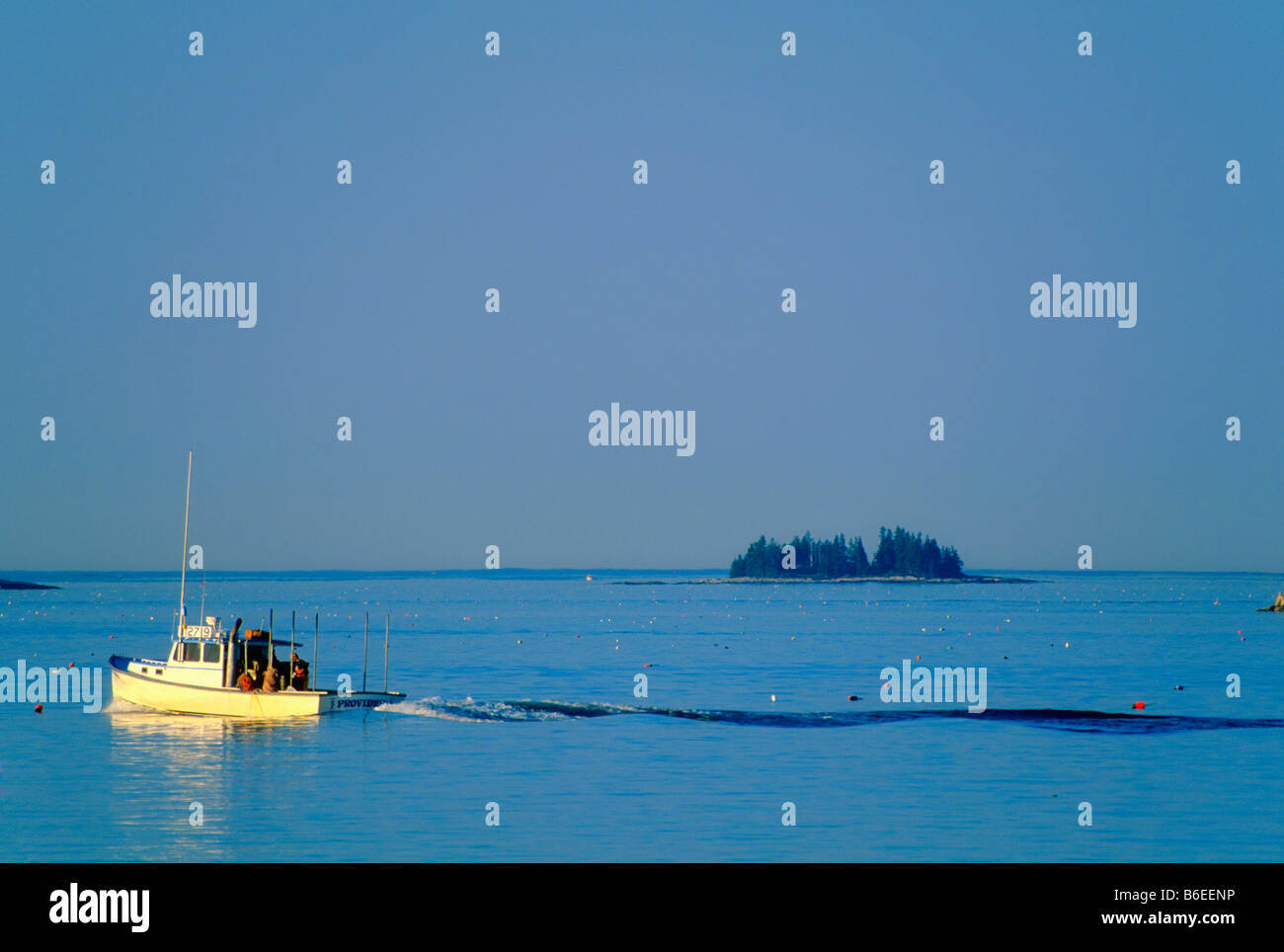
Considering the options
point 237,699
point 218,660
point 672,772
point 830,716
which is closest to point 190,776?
point 237,699

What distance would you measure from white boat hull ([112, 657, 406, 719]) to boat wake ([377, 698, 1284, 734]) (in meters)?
4.48

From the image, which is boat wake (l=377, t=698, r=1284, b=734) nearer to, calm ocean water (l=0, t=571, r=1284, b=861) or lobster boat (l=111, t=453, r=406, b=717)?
calm ocean water (l=0, t=571, r=1284, b=861)

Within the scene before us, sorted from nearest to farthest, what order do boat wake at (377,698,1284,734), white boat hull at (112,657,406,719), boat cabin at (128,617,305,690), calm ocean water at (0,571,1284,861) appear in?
calm ocean water at (0,571,1284,861)
white boat hull at (112,657,406,719)
boat cabin at (128,617,305,690)
boat wake at (377,698,1284,734)

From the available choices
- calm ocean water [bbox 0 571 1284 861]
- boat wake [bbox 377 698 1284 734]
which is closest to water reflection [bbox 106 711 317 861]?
calm ocean water [bbox 0 571 1284 861]

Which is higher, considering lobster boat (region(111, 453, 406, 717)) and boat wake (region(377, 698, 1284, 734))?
lobster boat (region(111, 453, 406, 717))

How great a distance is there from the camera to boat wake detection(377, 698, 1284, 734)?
52.7 metres

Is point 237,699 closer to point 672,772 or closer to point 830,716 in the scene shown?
point 672,772

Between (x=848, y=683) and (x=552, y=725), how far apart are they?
1013 inches

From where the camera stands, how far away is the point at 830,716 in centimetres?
5541

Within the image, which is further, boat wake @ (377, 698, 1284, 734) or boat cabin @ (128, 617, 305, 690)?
boat wake @ (377, 698, 1284, 734)

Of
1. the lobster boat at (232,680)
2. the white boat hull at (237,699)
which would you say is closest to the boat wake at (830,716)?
the white boat hull at (237,699)

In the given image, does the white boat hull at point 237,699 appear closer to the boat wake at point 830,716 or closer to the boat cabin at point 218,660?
the boat cabin at point 218,660

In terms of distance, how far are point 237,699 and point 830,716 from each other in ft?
83.9
